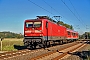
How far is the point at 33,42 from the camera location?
69.5 ft

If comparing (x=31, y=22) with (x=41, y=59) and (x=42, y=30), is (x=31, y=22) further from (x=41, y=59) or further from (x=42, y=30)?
(x=41, y=59)

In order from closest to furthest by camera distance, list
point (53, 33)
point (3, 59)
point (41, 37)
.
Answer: point (3, 59) → point (41, 37) → point (53, 33)

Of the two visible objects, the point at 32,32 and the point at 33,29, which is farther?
the point at 33,29

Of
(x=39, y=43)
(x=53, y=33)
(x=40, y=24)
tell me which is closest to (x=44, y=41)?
(x=39, y=43)

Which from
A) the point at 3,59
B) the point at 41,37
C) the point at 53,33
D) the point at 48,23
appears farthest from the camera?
the point at 53,33

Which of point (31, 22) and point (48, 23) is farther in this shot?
point (48, 23)

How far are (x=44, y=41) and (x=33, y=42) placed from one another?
1253mm

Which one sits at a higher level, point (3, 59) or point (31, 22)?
point (31, 22)

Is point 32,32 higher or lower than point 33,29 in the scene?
lower

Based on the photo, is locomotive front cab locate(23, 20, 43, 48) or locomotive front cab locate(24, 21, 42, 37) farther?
locomotive front cab locate(24, 21, 42, 37)

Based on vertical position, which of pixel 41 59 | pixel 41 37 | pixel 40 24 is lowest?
pixel 41 59

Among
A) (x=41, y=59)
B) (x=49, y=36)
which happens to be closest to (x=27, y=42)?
(x=49, y=36)

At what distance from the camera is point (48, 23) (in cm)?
2336

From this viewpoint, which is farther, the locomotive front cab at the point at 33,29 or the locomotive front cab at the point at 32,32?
the locomotive front cab at the point at 33,29
